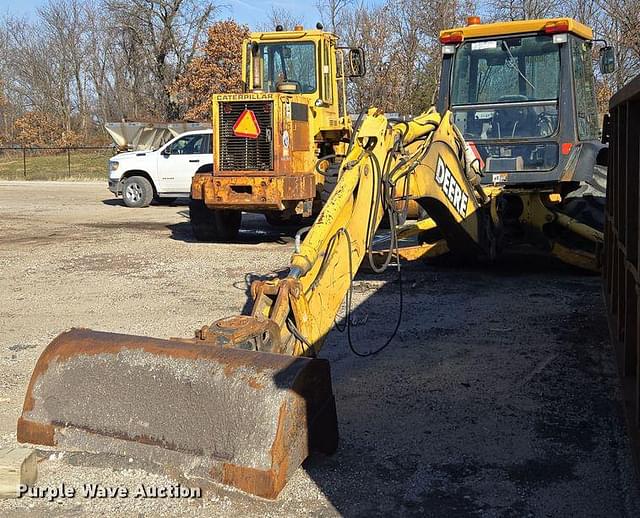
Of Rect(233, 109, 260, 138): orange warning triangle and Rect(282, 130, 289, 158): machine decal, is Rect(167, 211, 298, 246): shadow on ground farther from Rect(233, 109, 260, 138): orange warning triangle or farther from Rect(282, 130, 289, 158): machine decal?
Rect(233, 109, 260, 138): orange warning triangle

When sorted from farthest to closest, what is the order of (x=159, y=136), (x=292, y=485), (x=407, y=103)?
(x=407, y=103)
(x=159, y=136)
(x=292, y=485)

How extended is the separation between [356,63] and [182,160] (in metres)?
6.74

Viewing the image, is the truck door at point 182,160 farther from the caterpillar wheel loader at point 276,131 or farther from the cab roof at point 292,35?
the cab roof at point 292,35

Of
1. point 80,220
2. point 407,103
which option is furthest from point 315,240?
point 407,103

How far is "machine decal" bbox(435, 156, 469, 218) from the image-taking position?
714 cm

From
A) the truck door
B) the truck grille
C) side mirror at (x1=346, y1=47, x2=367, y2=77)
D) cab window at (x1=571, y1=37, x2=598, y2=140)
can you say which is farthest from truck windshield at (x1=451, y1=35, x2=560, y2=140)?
the truck door

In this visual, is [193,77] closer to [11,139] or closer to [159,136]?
[159,136]

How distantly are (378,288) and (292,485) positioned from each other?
5.17m

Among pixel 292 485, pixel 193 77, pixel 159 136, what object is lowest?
pixel 292 485

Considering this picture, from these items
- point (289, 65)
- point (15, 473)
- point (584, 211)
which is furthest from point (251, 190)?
point (15, 473)

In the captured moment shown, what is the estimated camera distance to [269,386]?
3877mm

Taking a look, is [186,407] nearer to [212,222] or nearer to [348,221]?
[348,221]

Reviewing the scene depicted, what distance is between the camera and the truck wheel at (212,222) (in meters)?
12.9

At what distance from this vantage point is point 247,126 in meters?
11.5
